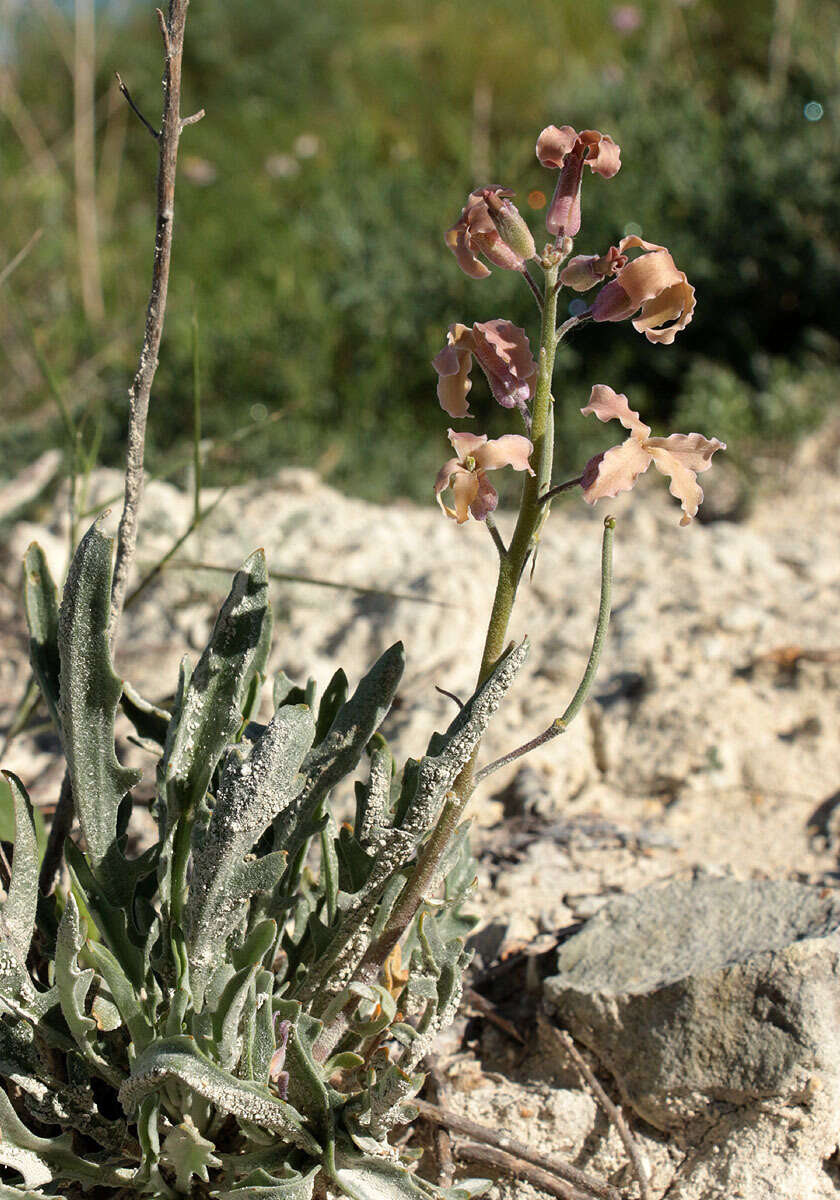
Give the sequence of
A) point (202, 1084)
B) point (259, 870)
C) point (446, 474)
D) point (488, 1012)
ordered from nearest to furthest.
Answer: point (446, 474), point (202, 1084), point (259, 870), point (488, 1012)

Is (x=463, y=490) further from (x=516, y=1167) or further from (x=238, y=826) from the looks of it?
(x=516, y=1167)

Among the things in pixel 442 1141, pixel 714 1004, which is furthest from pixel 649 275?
pixel 442 1141

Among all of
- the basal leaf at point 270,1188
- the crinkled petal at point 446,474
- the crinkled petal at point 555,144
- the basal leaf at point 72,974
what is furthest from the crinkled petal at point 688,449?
the basal leaf at point 270,1188

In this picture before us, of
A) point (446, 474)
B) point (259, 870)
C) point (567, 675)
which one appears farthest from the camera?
point (567, 675)

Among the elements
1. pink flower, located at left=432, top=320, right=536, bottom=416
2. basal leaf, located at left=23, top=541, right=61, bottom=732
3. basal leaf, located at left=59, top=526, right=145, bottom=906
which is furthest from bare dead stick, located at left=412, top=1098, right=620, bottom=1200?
pink flower, located at left=432, top=320, right=536, bottom=416

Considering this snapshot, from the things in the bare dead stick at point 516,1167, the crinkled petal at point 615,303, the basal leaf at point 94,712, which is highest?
the crinkled petal at point 615,303

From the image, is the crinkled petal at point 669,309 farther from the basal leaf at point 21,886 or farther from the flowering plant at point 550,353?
the basal leaf at point 21,886
